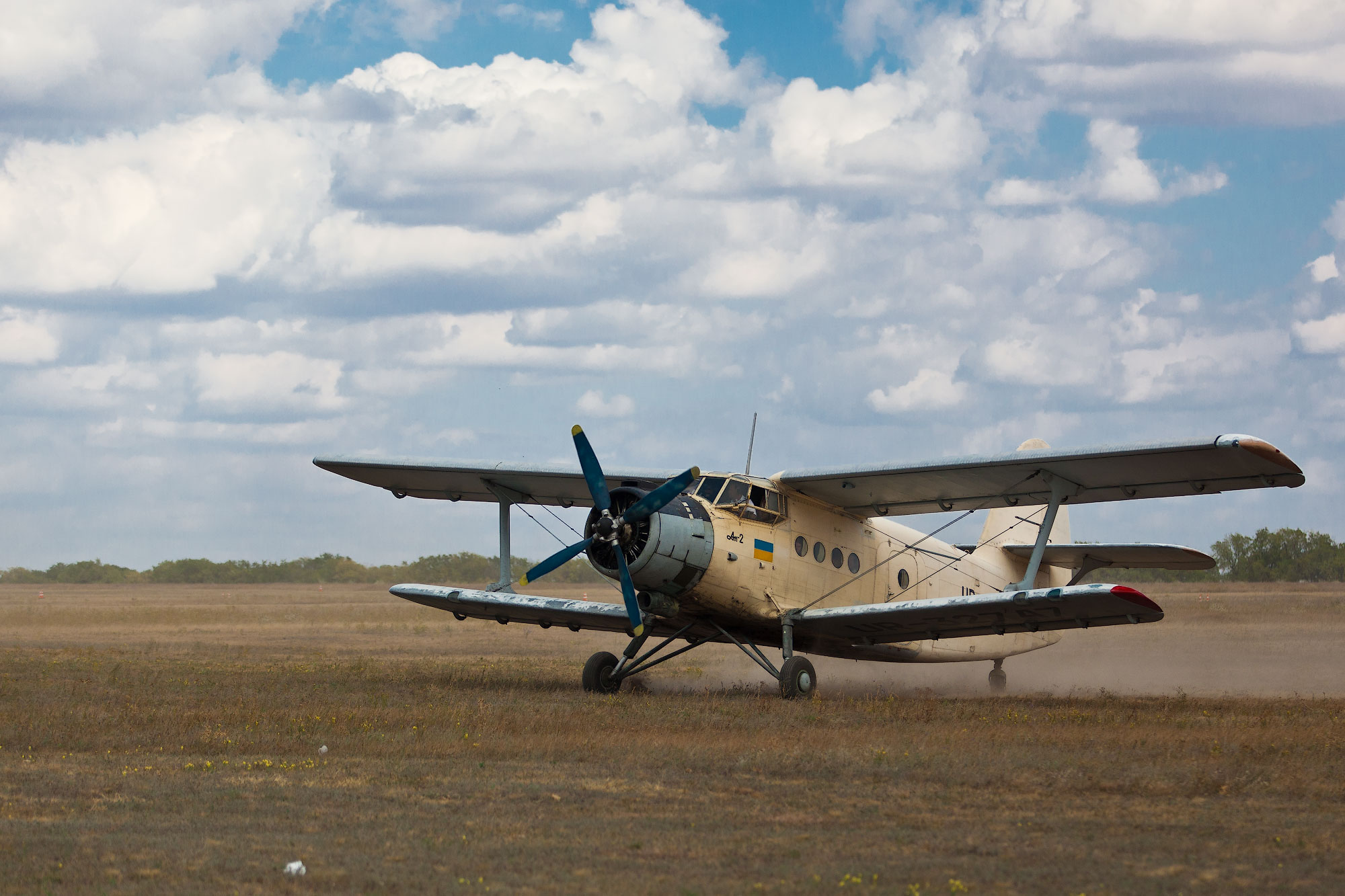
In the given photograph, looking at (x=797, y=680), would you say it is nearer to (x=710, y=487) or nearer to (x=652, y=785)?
(x=710, y=487)

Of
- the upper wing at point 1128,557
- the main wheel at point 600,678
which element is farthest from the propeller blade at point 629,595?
the upper wing at point 1128,557

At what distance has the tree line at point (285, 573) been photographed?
143250 millimetres

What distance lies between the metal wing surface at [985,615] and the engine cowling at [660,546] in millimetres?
2438

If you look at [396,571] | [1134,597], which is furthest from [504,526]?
[396,571]

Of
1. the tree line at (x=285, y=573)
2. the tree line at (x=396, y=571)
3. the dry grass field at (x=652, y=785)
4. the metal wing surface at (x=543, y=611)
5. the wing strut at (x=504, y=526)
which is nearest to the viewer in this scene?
the dry grass field at (x=652, y=785)

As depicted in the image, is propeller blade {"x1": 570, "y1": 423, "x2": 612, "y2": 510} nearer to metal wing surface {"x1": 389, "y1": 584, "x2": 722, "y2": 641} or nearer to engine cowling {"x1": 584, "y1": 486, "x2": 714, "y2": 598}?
engine cowling {"x1": 584, "y1": 486, "x2": 714, "y2": 598}

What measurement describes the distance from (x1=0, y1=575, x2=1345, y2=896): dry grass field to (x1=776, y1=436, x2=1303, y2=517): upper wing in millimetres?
3322

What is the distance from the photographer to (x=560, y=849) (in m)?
9.51

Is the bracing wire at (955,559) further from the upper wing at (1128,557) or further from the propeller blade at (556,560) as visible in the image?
the propeller blade at (556,560)

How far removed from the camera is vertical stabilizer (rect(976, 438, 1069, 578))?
26.9 metres

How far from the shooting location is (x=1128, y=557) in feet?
79.5

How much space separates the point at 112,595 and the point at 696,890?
322 feet

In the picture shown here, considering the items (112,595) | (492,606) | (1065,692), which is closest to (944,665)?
(1065,692)

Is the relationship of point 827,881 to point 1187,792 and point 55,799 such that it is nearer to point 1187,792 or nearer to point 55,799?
point 1187,792
